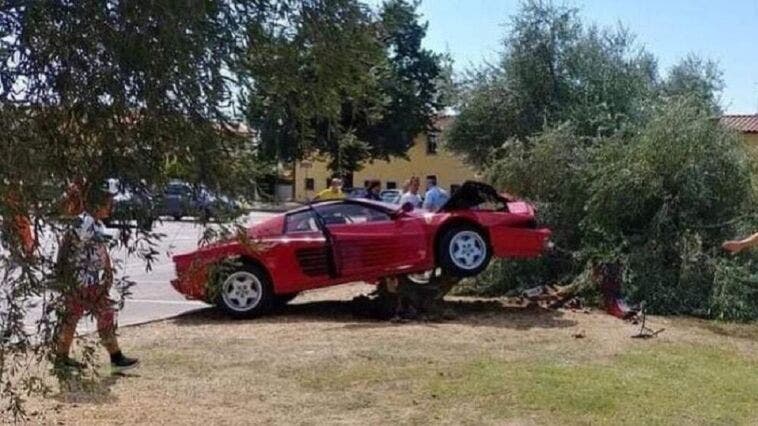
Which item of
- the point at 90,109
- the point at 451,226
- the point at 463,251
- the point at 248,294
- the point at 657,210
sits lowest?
the point at 248,294

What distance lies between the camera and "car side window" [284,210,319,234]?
39.2 feet

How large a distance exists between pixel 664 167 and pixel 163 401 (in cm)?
862

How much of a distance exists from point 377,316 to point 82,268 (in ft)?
27.6

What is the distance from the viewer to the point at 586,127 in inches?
639

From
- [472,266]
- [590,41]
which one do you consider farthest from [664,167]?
[590,41]

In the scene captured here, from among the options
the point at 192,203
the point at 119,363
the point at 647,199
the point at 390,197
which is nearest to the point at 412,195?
the point at 647,199

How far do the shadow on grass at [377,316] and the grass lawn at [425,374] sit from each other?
0.19 ft

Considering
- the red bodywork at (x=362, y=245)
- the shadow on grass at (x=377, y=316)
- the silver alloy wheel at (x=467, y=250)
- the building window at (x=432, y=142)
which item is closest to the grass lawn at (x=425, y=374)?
the shadow on grass at (x=377, y=316)

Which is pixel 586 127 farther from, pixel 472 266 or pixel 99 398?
pixel 99 398

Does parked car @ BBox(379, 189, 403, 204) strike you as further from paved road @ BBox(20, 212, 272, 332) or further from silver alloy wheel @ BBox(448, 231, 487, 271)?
silver alloy wheel @ BBox(448, 231, 487, 271)

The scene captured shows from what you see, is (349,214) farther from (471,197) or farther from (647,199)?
(647,199)

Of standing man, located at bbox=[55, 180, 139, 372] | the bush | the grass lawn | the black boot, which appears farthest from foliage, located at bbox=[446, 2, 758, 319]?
standing man, located at bbox=[55, 180, 139, 372]

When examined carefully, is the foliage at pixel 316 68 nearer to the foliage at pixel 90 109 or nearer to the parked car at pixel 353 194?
the foliage at pixel 90 109

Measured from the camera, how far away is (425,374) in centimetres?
818
